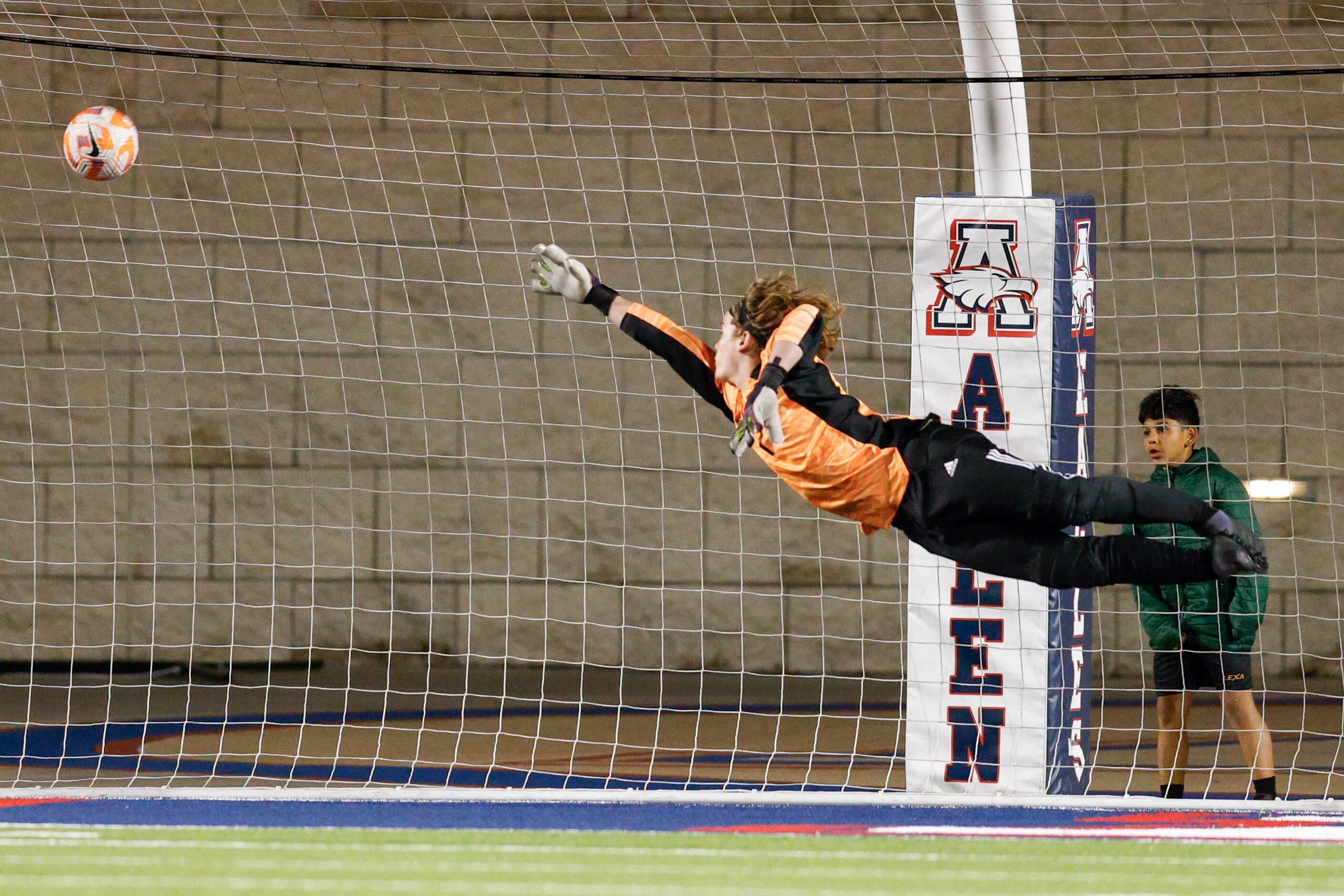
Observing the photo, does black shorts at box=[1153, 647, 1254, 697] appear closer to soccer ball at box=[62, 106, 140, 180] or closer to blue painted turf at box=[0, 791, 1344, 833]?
blue painted turf at box=[0, 791, 1344, 833]

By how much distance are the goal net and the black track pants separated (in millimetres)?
4913

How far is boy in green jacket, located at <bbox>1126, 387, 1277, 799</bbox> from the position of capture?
5758mm

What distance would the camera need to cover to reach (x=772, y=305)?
206 inches

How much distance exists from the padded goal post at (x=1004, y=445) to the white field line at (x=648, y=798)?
219 mm

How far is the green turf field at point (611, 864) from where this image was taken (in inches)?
157

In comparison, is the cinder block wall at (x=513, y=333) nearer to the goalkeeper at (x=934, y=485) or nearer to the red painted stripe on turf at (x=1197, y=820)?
the red painted stripe on turf at (x=1197, y=820)

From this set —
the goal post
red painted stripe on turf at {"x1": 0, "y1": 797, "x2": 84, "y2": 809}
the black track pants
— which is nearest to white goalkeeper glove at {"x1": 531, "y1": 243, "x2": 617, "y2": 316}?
the goal post

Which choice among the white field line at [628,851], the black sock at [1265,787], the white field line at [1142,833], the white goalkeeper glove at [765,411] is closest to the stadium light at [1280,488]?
the black sock at [1265,787]

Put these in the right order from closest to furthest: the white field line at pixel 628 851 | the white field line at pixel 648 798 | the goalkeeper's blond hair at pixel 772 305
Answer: the white field line at pixel 628 851, the goalkeeper's blond hair at pixel 772 305, the white field line at pixel 648 798

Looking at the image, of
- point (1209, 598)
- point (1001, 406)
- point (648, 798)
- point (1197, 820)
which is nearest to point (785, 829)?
point (648, 798)

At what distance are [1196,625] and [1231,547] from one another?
124cm

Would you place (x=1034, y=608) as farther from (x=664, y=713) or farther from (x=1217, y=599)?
(x=664, y=713)

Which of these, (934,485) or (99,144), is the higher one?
(99,144)

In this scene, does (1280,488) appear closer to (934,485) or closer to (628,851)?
(934,485)
